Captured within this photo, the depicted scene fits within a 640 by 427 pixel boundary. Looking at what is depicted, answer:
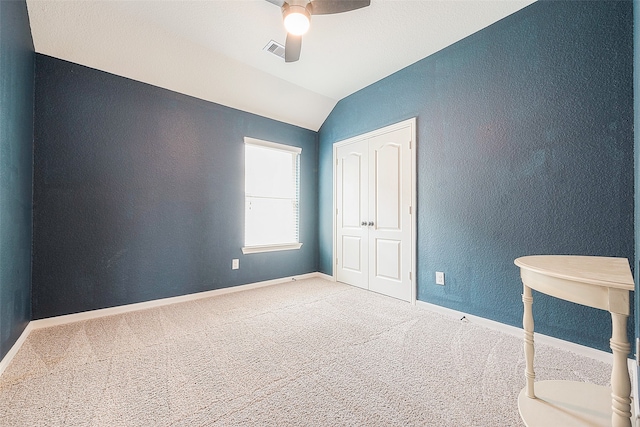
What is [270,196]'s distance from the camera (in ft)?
12.7

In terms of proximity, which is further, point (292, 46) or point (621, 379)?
point (292, 46)

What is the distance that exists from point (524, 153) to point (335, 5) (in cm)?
185

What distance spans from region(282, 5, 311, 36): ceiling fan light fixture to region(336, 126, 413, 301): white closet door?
1621mm

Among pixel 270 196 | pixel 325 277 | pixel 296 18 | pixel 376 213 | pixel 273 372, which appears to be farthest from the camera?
pixel 325 277

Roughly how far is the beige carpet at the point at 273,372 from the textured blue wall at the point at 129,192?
0.46 metres

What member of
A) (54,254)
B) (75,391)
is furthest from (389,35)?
(54,254)

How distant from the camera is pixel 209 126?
333 centimetres

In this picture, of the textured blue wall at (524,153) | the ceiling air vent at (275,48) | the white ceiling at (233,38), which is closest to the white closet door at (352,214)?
the textured blue wall at (524,153)

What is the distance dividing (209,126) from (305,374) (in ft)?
9.64

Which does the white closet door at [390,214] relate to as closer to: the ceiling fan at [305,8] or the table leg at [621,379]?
the ceiling fan at [305,8]

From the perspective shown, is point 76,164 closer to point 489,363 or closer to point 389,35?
point 389,35

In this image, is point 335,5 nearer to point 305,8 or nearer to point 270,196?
point 305,8

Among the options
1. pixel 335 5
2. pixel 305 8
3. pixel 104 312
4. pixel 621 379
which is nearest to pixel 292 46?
pixel 305 8

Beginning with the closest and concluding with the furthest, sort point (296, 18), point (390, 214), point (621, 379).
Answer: point (621, 379), point (296, 18), point (390, 214)
